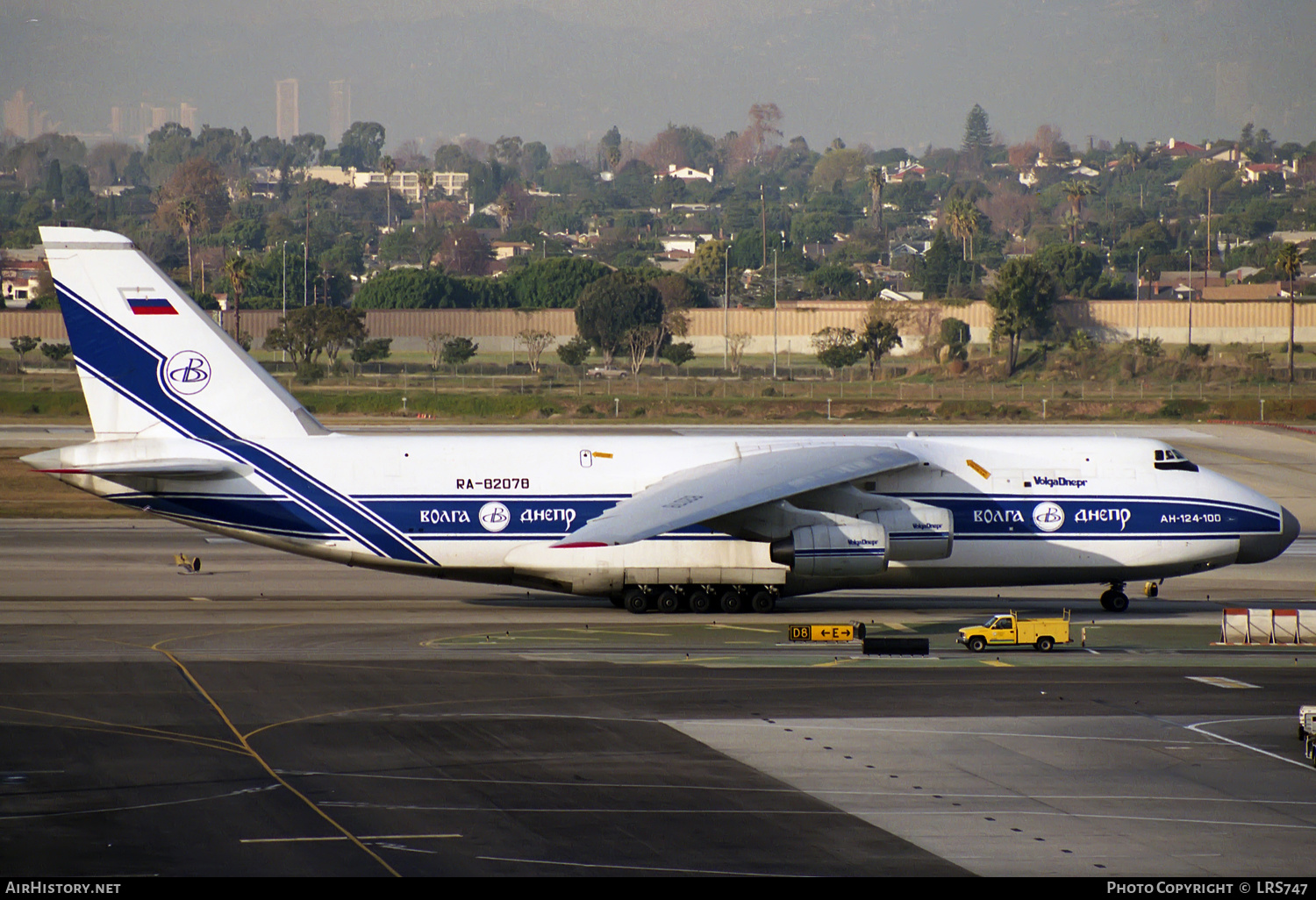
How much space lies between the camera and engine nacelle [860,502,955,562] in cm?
3303

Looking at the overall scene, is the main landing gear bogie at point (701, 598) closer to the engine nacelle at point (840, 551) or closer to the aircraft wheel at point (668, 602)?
the aircraft wheel at point (668, 602)

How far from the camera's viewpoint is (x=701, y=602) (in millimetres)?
34156

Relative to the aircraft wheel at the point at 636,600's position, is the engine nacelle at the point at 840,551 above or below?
above

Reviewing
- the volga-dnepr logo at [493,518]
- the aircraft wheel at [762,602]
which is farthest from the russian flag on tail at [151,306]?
the aircraft wheel at [762,602]

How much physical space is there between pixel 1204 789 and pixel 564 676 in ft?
37.6

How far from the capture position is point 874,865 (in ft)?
52.7

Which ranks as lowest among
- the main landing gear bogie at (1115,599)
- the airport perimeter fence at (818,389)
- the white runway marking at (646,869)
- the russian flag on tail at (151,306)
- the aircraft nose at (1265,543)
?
the main landing gear bogie at (1115,599)

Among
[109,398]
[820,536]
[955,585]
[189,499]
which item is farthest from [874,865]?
[109,398]

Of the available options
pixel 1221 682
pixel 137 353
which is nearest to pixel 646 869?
pixel 1221 682

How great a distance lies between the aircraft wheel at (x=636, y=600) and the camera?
33.9 m

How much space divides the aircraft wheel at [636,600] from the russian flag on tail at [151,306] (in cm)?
1244

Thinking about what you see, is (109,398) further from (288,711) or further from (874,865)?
(874,865)
